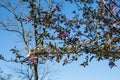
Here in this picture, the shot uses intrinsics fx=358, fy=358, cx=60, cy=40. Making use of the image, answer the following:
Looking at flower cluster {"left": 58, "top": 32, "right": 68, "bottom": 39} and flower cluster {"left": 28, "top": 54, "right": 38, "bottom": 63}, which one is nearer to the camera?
flower cluster {"left": 28, "top": 54, "right": 38, "bottom": 63}

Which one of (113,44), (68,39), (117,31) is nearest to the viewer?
(113,44)

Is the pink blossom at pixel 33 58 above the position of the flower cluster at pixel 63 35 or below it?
below

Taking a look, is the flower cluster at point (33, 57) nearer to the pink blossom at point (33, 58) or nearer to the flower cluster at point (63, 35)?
the pink blossom at point (33, 58)

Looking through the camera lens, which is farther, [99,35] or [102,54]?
[99,35]

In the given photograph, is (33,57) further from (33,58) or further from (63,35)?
(63,35)

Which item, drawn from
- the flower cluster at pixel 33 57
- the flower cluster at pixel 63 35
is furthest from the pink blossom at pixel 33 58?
the flower cluster at pixel 63 35

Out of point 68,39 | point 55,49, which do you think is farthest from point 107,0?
point 55,49

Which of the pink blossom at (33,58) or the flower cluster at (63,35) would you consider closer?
the pink blossom at (33,58)

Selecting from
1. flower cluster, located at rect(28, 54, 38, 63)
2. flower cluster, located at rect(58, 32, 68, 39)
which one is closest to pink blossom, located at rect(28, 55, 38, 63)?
flower cluster, located at rect(28, 54, 38, 63)

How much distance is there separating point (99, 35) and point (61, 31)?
0.94 m

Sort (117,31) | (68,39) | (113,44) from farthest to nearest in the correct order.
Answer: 1. (68,39)
2. (117,31)
3. (113,44)

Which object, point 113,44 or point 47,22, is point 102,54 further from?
point 47,22

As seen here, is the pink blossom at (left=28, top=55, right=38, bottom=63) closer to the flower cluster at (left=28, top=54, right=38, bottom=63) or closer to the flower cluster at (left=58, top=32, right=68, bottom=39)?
the flower cluster at (left=28, top=54, right=38, bottom=63)

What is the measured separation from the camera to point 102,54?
634 cm
